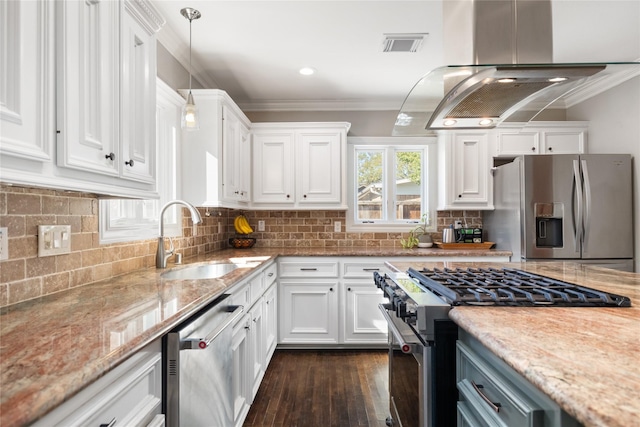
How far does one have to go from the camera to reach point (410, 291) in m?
1.41

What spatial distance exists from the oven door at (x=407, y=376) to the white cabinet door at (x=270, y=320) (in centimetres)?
114

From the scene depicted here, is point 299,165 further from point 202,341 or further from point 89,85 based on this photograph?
point 202,341

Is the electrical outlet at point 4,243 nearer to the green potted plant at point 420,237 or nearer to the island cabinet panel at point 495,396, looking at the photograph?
the island cabinet panel at point 495,396

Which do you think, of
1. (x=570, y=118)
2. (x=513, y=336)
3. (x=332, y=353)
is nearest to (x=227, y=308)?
(x=513, y=336)

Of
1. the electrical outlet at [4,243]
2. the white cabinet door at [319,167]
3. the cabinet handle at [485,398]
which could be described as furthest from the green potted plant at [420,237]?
the electrical outlet at [4,243]

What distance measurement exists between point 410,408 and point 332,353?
1886mm

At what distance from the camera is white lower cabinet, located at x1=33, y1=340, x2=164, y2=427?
71 centimetres

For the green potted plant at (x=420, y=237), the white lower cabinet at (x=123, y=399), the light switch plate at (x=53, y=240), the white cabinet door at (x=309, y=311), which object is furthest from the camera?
the green potted plant at (x=420, y=237)

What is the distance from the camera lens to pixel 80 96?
1.15 m

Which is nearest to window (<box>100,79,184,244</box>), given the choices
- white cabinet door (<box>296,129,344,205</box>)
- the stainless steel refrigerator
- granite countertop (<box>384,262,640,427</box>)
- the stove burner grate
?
white cabinet door (<box>296,129,344,205</box>)

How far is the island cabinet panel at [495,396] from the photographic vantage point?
0.75m

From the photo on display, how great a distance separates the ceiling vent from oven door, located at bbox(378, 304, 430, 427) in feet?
6.31

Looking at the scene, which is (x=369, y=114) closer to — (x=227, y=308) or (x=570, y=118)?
(x=570, y=118)

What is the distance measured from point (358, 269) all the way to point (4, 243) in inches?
100
